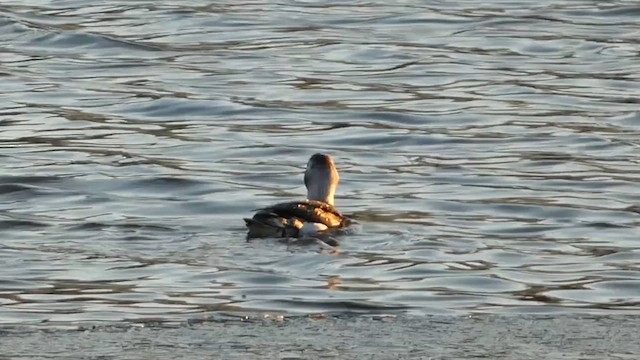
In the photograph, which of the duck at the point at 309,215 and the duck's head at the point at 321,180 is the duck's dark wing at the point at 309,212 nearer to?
the duck at the point at 309,215

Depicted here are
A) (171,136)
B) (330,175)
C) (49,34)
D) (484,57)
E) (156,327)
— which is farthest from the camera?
(49,34)

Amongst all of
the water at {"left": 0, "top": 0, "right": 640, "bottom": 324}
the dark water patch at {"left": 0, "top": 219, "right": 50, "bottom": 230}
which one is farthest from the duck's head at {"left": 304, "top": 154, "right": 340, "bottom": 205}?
the dark water patch at {"left": 0, "top": 219, "right": 50, "bottom": 230}

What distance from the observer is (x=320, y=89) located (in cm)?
2009

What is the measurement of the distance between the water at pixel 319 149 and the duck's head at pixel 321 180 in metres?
0.32

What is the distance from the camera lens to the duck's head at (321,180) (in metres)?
14.2

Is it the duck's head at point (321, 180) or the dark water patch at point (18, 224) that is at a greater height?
the duck's head at point (321, 180)

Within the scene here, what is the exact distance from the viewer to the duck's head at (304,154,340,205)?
14.2m

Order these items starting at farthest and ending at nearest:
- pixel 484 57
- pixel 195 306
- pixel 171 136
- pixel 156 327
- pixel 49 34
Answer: pixel 49 34, pixel 484 57, pixel 171 136, pixel 195 306, pixel 156 327

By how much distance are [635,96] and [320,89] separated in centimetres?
301

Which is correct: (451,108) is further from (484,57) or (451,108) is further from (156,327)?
(156,327)

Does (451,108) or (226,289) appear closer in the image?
(226,289)

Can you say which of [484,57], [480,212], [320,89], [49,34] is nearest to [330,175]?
[480,212]

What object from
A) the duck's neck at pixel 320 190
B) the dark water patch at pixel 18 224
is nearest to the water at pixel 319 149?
the dark water patch at pixel 18 224

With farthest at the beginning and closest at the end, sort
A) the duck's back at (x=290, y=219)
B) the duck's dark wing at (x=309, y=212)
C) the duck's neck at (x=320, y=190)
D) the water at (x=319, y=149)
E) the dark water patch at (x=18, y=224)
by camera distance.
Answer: the duck's neck at (x=320, y=190) < the dark water patch at (x=18, y=224) < the duck's dark wing at (x=309, y=212) < the duck's back at (x=290, y=219) < the water at (x=319, y=149)
